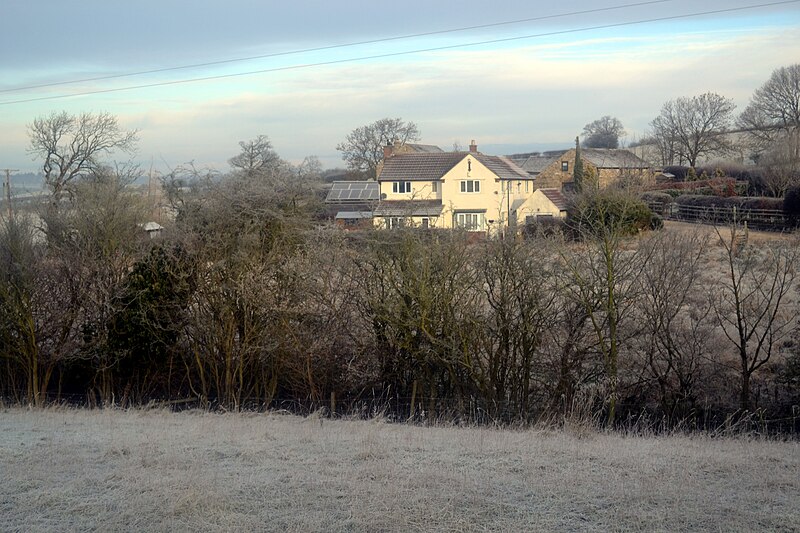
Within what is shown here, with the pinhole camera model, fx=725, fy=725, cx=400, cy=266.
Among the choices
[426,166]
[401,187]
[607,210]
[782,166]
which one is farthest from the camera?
[426,166]

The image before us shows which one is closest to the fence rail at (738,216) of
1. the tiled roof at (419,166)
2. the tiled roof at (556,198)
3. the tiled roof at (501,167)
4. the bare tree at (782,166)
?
the bare tree at (782,166)

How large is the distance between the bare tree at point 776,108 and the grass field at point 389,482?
204ft

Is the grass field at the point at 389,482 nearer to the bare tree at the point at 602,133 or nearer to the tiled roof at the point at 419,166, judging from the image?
the tiled roof at the point at 419,166

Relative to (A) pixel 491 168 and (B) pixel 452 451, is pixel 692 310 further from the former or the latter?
(A) pixel 491 168

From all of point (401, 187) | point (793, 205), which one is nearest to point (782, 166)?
point (793, 205)

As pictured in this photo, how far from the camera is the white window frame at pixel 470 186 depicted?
1938 inches

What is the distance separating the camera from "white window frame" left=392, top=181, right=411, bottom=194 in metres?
48.7

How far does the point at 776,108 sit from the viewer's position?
217 ft

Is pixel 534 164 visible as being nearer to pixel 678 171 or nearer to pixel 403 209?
pixel 678 171

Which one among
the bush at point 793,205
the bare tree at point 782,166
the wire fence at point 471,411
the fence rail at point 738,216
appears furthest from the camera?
the bare tree at point 782,166

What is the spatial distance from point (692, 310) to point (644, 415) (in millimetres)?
2853

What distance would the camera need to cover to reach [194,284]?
18141 millimetres

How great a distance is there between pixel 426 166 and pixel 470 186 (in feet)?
10.9

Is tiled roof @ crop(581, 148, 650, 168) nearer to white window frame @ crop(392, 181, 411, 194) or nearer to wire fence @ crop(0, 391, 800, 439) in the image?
white window frame @ crop(392, 181, 411, 194)
